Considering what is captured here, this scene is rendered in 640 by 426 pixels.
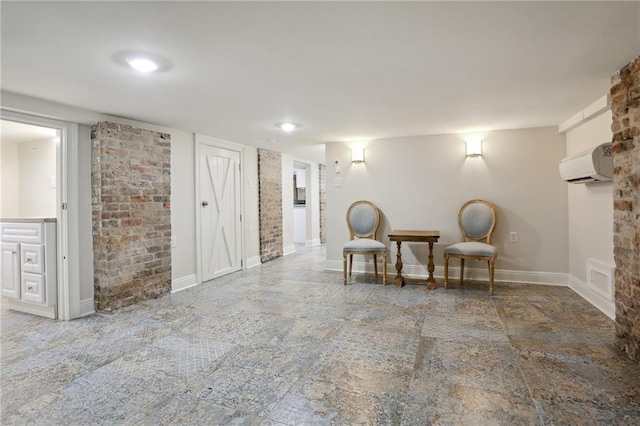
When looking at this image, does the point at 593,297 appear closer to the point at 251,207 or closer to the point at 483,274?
the point at 483,274

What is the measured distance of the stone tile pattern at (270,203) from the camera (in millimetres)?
5719

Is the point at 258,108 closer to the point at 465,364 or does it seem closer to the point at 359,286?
the point at 359,286

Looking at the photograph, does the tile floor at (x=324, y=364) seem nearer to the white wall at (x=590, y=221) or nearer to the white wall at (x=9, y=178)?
the white wall at (x=590, y=221)

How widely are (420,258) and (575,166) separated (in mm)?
2069

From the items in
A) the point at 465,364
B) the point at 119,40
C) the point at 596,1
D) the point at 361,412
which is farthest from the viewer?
the point at 465,364

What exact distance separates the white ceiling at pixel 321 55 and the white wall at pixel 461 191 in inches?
37.7

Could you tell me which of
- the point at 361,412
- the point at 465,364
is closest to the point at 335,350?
the point at 361,412

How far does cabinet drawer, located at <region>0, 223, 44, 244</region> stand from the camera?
123 inches

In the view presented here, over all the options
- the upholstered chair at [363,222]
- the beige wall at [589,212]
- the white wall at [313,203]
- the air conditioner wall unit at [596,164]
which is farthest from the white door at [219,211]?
the beige wall at [589,212]

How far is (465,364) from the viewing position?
2.13 m

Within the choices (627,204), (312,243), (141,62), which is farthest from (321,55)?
(312,243)

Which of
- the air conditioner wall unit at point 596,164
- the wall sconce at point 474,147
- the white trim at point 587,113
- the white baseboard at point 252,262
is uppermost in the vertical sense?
the white trim at point 587,113

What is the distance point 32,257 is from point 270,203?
3.40 metres

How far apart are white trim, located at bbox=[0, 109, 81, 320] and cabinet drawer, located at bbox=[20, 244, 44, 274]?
0.64 feet
